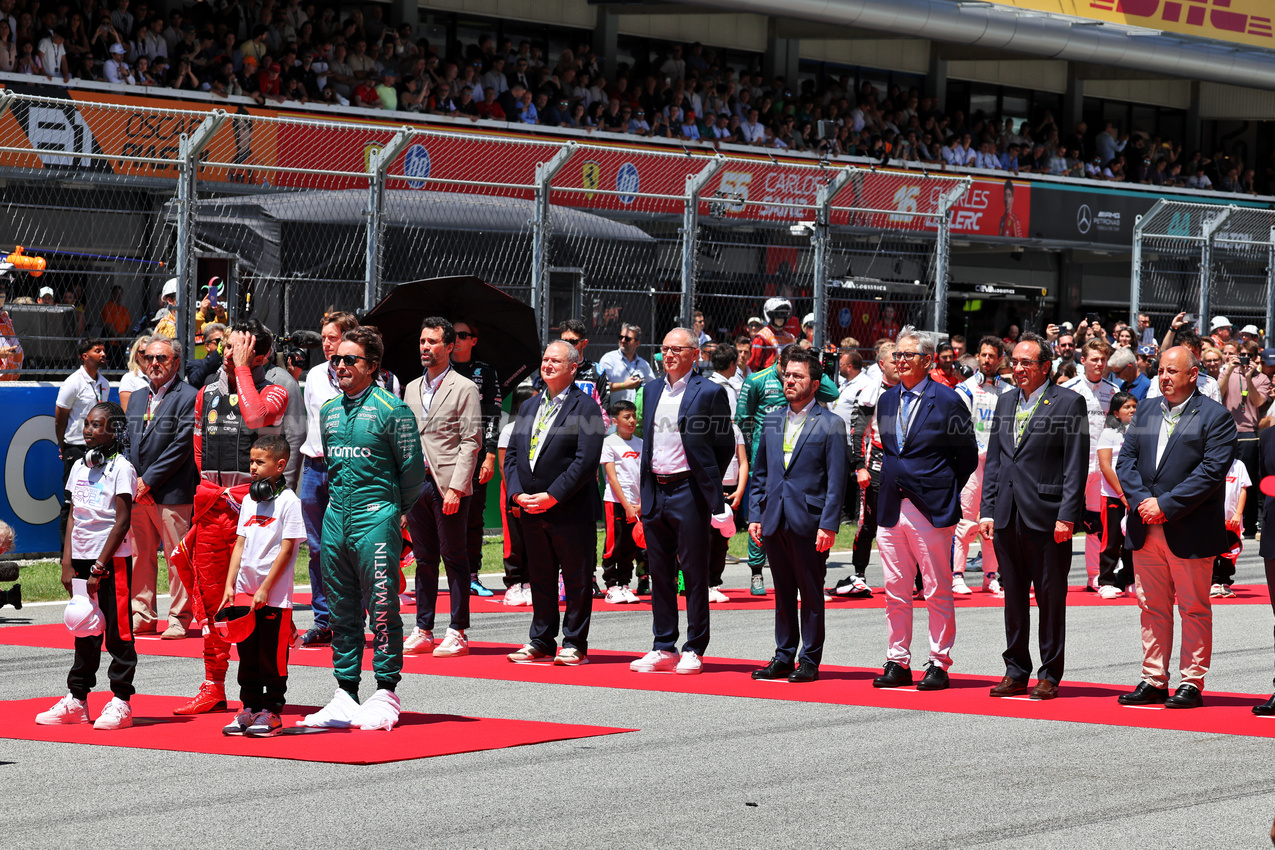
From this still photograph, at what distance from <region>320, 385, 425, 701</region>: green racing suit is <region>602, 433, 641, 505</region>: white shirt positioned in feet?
14.9

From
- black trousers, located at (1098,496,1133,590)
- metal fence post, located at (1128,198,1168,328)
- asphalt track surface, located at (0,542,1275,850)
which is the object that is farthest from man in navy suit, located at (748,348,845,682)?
metal fence post, located at (1128,198,1168,328)

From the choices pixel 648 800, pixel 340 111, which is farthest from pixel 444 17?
pixel 648 800

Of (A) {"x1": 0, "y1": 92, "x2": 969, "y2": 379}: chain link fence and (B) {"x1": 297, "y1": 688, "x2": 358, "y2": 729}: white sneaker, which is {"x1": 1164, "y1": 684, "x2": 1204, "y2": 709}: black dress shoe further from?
(A) {"x1": 0, "y1": 92, "x2": 969, "y2": 379}: chain link fence

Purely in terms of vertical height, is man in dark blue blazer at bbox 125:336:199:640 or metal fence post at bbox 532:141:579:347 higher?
metal fence post at bbox 532:141:579:347

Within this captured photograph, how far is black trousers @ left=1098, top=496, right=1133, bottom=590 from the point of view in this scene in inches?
521

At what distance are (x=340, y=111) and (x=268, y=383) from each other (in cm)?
1221

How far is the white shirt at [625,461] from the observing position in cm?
1224

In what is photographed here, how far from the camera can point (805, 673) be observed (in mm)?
9148

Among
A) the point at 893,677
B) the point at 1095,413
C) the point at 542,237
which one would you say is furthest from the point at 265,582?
the point at 542,237

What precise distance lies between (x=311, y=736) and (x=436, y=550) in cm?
267

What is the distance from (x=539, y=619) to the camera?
977 centimetres

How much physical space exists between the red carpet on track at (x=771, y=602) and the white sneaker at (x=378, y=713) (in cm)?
426

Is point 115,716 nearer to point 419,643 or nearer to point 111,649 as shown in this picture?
point 111,649

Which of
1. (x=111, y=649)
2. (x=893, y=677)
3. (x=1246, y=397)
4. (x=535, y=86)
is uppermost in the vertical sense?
(x=535, y=86)
